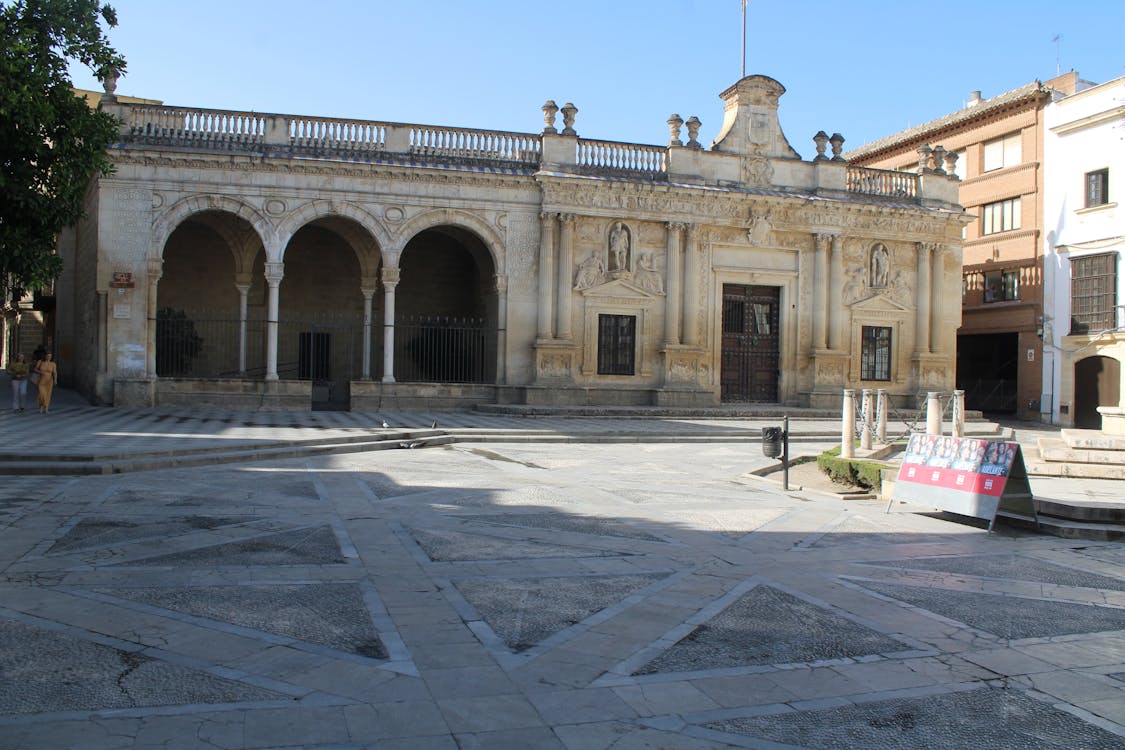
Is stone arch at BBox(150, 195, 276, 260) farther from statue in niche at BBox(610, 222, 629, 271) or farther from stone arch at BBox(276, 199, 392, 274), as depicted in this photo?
statue in niche at BBox(610, 222, 629, 271)

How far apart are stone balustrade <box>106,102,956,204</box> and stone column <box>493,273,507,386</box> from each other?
3372mm

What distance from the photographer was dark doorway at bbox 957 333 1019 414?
3288 cm

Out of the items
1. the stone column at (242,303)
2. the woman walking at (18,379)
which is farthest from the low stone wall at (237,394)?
the woman walking at (18,379)

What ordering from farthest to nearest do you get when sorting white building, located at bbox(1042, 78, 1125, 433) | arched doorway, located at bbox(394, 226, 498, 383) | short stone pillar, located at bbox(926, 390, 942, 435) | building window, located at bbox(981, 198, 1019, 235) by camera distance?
1. building window, located at bbox(981, 198, 1019, 235)
2. white building, located at bbox(1042, 78, 1125, 433)
3. arched doorway, located at bbox(394, 226, 498, 383)
4. short stone pillar, located at bbox(926, 390, 942, 435)

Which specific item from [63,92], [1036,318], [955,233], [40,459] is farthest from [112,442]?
[1036,318]

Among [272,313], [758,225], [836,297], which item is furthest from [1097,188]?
[272,313]

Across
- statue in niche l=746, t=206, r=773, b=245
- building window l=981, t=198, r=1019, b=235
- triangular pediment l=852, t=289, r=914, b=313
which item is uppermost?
building window l=981, t=198, r=1019, b=235

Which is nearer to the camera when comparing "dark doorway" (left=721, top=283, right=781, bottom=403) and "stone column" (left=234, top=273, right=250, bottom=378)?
"stone column" (left=234, top=273, right=250, bottom=378)

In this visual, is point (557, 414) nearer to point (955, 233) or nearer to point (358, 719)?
point (955, 233)

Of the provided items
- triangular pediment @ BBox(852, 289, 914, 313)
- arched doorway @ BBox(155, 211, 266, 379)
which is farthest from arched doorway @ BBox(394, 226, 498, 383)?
triangular pediment @ BBox(852, 289, 914, 313)

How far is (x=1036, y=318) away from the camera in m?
31.2

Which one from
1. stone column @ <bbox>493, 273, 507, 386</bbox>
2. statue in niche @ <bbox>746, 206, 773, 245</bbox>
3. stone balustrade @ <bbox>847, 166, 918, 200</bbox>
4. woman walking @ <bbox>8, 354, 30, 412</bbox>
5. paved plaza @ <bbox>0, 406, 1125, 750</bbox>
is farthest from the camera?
stone balustrade @ <bbox>847, 166, 918, 200</bbox>

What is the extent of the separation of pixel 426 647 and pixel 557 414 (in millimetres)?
19120

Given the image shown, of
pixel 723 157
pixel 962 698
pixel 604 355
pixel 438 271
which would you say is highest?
pixel 723 157
